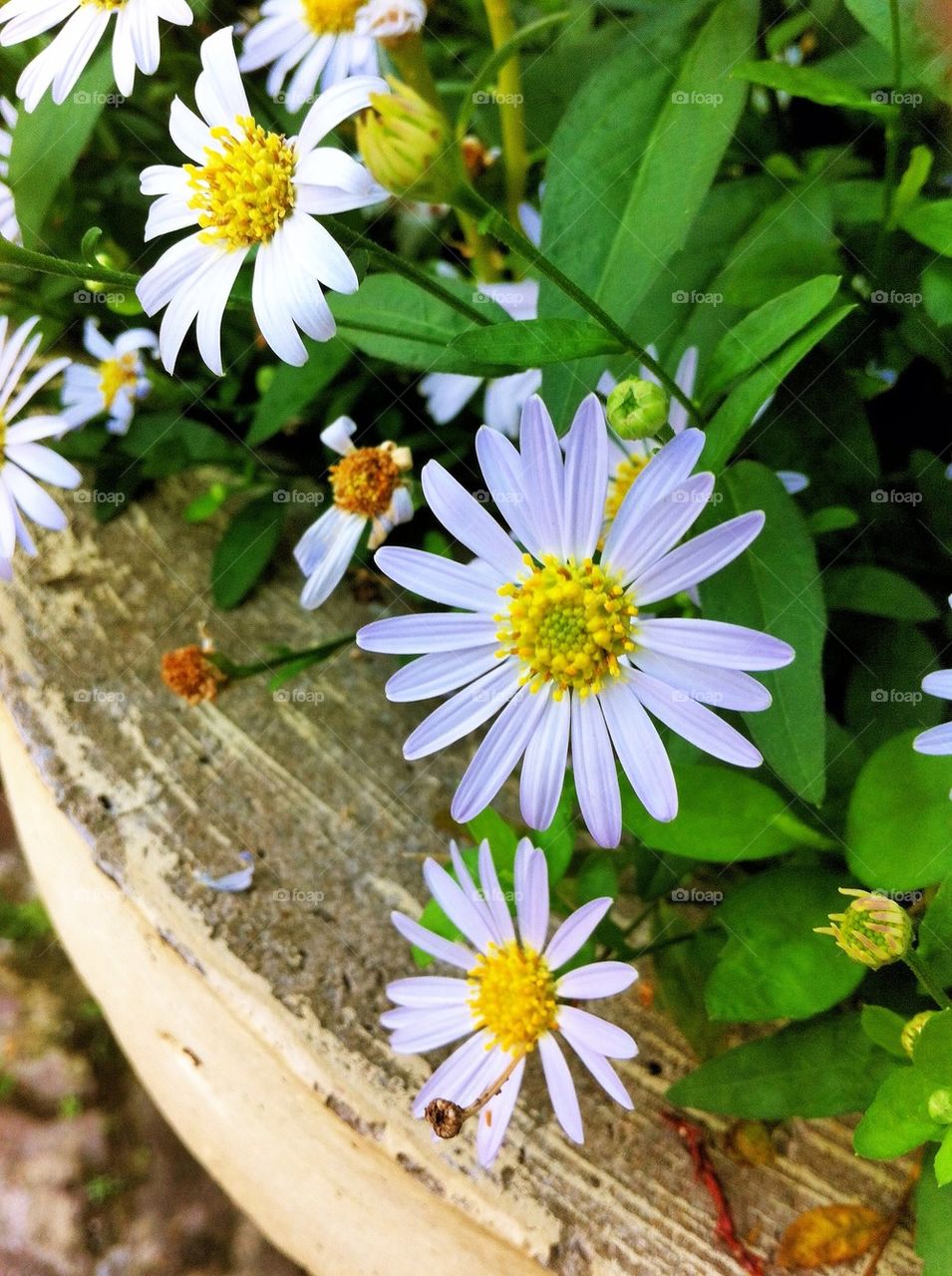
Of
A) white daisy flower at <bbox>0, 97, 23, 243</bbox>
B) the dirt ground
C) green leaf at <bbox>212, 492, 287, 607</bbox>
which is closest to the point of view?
white daisy flower at <bbox>0, 97, 23, 243</bbox>

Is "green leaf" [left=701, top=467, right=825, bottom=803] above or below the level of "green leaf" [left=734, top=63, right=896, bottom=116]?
below

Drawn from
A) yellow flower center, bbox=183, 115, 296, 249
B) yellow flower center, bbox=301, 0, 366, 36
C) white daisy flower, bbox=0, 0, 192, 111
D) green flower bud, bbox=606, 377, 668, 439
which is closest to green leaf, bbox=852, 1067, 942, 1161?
green flower bud, bbox=606, 377, 668, 439

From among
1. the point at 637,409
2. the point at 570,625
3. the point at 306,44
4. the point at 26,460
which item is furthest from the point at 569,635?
the point at 306,44

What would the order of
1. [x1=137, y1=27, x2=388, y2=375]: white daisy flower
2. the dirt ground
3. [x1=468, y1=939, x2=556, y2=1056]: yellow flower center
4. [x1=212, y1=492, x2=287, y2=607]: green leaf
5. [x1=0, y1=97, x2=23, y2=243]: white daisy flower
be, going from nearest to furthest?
[x1=137, y1=27, x2=388, y2=375]: white daisy flower → [x1=468, y1=939, x2=556, y2=1056]: yellow flower center → [x1=0, y1=97, x2=23, y2=243]: white daisy flower → [x1=212, y1=492, x2=287, y2=607]: green leaf → the dirt ground

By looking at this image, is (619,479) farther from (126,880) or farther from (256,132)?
(126,880)

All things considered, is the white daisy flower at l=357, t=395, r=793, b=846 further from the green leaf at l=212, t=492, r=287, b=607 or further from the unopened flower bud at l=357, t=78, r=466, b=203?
the green leaf at l=212, t=492, r=287, b=607

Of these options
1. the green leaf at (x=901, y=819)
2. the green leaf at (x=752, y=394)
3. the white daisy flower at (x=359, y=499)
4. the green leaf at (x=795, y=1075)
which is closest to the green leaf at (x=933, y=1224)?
the green leaf at (x=795, y=1075)

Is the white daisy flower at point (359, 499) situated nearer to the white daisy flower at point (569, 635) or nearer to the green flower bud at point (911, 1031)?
the white daisy flower at point (569, 635)

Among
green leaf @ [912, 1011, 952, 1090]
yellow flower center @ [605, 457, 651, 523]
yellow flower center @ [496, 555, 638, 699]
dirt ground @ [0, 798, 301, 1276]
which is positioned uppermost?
yellow flower center @ [605, 457, 651, 523]

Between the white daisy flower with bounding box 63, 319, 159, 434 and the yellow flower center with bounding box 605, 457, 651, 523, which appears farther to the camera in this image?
the white daisy flower with bounding box 63, 319, 159, 434
